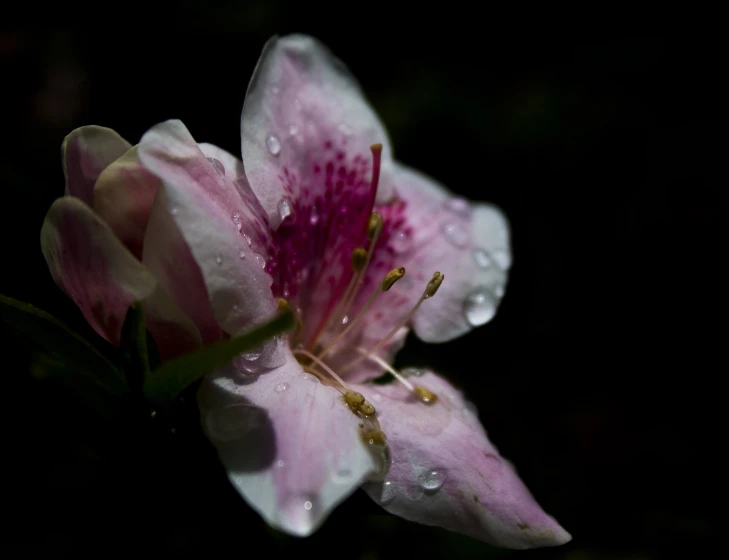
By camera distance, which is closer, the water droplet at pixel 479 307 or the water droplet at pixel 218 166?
the water droplet at pixel 218 166

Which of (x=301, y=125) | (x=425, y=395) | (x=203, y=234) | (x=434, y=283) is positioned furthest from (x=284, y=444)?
(x=301, y=125)

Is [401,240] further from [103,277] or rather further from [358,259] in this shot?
[103,277]

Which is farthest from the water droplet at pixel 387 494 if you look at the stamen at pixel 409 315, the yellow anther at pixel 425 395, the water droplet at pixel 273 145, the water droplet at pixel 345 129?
the water droplet at pixel 345 129

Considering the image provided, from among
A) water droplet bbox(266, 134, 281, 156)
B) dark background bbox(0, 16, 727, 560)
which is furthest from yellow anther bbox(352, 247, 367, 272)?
dark background bbox(0, 16, 727, 560)

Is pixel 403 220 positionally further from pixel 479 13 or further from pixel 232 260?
pixel 479 13

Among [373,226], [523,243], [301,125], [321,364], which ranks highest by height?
[301,125]

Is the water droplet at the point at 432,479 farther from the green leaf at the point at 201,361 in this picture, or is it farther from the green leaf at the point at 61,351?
the green leaf at the point at 61,351

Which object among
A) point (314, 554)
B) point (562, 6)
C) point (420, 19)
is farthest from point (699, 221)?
point (314, 554)
